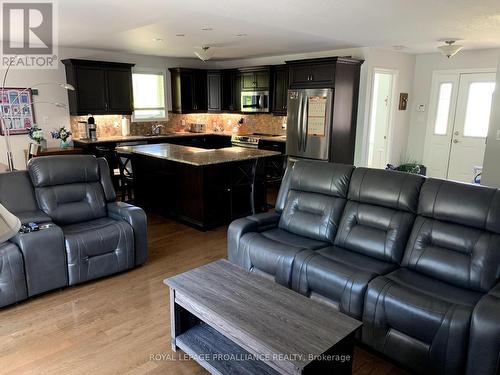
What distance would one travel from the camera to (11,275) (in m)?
2.93

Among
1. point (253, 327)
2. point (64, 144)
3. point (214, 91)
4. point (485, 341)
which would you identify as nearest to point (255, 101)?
point (214, 91)

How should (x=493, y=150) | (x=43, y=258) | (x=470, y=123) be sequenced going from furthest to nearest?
(x=470, y=123) < (x=493, y=150) < (x=43, y=258)

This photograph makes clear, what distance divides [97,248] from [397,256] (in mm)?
2539

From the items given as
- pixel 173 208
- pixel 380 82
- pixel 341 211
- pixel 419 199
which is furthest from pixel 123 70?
pixel 419 199

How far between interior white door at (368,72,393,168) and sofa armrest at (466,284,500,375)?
5432mm

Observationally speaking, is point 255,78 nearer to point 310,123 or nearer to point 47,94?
point 310,123

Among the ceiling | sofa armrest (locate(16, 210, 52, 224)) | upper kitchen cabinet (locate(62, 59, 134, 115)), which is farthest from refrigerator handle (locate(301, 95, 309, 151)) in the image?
sofa armrest (locate(16, 210, 52, 224))

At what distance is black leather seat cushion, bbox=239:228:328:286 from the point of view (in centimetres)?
284

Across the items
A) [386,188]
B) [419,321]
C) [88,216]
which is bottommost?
[419,321]

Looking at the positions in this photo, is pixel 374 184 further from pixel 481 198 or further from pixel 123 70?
pixel 123 70

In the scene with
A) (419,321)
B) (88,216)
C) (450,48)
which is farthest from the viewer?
(450,48)

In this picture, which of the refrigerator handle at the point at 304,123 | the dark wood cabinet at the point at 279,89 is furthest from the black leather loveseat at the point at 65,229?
the dark wood cabinet at the point at 279,89

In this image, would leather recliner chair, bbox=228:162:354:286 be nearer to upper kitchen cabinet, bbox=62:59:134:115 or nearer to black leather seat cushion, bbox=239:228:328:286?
black leather seat cushion, bbox=239:228:328:286

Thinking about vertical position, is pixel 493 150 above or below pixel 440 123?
below
